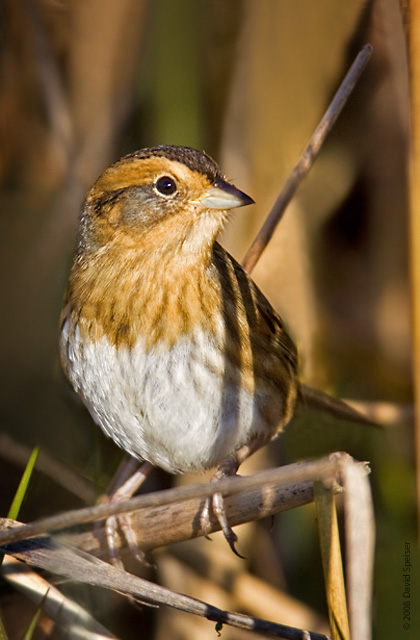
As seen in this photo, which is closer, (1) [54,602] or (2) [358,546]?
(2) [358,546]

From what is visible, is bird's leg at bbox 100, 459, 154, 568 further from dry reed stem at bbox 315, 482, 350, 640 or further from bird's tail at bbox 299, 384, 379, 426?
dry reed stem at bbox 315, 482, 350, 640

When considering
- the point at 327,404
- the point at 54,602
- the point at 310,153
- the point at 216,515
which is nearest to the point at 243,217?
the point at 310,153

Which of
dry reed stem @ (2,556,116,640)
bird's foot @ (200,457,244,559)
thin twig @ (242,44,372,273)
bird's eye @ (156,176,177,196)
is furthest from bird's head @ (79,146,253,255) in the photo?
dry reed stem @ (2,556,116,640)

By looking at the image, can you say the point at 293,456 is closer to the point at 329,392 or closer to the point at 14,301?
the point at 329,392

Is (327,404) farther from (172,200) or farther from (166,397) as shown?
(172,200)

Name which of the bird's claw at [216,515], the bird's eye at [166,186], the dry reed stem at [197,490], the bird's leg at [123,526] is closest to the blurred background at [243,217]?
the bird's leg at [123,526]

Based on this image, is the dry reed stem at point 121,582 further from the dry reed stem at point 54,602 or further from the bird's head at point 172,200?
the bird's head at point 172,200
